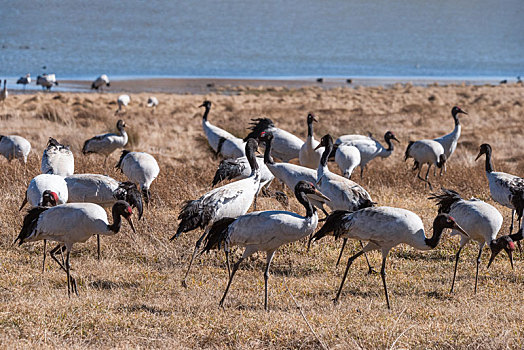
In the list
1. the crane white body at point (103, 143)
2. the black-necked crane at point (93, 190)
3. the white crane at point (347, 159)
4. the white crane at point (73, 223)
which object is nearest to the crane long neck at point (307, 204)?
the white crane at point (73, 223)

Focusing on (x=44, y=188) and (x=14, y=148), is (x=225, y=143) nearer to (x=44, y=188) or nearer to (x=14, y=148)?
(x=14, y=148)

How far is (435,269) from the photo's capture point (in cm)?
721

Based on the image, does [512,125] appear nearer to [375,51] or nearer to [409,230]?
[409,230]

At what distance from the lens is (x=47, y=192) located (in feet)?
22.3

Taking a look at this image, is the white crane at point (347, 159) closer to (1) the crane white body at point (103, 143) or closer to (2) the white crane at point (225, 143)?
(2) the white crane at point (225, 143)

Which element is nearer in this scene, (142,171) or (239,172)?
(142,171)

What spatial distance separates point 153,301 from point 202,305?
467mm

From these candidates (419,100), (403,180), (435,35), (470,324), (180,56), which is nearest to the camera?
(470,324)

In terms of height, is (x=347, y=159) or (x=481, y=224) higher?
(x=481, y=224)

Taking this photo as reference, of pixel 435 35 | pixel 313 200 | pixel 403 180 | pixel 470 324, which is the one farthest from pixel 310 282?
pixel 435 35

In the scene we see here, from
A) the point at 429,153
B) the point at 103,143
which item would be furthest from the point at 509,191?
the point at 103,143

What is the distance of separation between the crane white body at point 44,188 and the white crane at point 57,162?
3.45 ft

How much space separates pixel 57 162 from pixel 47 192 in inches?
78.4

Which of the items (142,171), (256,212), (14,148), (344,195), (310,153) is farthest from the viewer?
(14,148)
